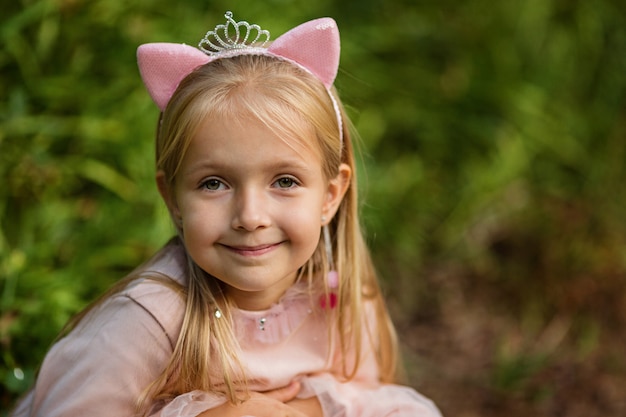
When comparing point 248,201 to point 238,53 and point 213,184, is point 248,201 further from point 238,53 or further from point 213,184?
point 238,53

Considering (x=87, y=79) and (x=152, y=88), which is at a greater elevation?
(x=152, y=88)

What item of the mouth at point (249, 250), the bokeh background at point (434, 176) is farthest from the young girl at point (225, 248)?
the bokeh background at point (434, 176)

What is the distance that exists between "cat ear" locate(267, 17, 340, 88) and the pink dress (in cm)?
55

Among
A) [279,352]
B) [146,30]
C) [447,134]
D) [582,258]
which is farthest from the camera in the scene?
[447,134]

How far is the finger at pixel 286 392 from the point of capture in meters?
2.05

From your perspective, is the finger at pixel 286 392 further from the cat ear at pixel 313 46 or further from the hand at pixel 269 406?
the cat ear at pixel 313 46

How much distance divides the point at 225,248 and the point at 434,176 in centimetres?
231

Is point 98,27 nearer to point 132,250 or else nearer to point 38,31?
point 38,31

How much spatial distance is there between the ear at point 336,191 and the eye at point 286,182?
0.17 meters

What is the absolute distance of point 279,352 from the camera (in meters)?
2.07

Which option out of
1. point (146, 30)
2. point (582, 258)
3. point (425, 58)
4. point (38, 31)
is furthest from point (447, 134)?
point (38, 31)

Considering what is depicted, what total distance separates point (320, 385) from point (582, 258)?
5.94 feet

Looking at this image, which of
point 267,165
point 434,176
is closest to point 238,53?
point 267,165

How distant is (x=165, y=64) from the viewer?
185cm
